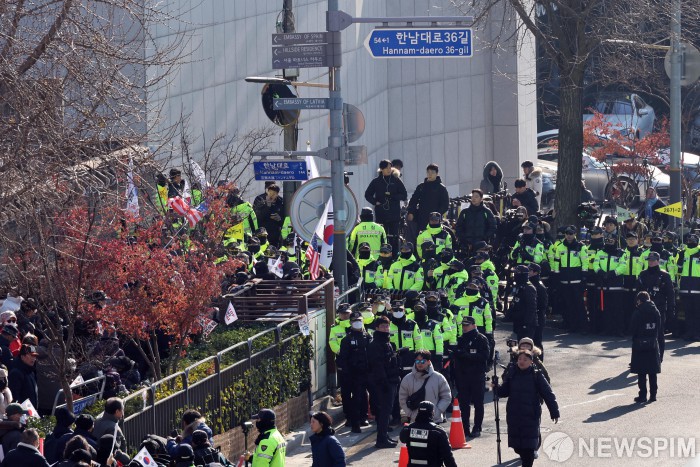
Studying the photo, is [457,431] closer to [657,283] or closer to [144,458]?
[657,283]

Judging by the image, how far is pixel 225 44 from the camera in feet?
92.8

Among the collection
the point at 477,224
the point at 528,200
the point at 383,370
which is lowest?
the point at 383,370

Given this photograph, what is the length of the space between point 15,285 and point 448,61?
2423cm

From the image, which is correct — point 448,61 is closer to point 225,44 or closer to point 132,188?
point 225,44

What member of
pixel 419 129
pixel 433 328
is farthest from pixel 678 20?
pixel 419 129

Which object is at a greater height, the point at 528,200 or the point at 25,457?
the point at 528,200

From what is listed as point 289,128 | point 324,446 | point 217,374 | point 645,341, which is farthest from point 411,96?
point 324,446

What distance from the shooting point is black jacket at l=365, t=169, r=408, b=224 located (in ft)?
84.2

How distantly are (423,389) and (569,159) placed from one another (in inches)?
483

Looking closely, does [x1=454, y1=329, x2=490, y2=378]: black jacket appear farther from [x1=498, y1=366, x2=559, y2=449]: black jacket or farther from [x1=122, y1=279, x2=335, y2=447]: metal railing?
[x1=498, y1=366, x2=559, y2=449]: black jacket

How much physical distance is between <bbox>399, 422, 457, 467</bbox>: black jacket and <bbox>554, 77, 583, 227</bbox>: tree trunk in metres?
14.9

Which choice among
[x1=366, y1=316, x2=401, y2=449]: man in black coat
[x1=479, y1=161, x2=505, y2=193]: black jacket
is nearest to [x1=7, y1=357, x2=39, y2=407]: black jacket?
[x1=366, y1=316, x2=401, y2=449]: man in black coat

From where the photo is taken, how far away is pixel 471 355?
750 inches

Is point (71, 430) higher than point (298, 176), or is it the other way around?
point (298, 176)
